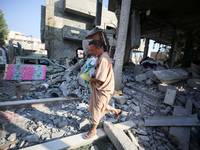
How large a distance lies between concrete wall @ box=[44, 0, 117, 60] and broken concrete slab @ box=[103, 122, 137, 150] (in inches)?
539

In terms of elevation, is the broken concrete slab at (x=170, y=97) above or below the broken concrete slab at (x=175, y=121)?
above

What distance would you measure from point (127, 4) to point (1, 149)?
5266 mm

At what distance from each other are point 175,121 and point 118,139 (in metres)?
1.42

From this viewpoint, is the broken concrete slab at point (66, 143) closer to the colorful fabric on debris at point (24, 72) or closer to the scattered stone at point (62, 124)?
the scattered stone at point (62, 124)

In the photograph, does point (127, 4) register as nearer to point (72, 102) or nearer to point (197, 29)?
point (72, 102)

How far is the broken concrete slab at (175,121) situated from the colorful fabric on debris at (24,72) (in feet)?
22.1

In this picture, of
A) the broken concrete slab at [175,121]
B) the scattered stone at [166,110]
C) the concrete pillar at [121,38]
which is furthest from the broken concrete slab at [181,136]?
the concrete pillar at [121,38]

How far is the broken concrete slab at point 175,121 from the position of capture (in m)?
2.10

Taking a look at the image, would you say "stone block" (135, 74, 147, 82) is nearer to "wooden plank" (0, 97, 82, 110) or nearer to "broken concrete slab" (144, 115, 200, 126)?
"broken concrete slab" (144, 115, 200, 126)

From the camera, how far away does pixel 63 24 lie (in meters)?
14.4

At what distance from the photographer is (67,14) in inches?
568

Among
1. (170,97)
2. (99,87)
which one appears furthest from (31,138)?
(170,97)

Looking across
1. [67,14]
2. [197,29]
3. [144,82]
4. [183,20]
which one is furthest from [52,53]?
[197,29]

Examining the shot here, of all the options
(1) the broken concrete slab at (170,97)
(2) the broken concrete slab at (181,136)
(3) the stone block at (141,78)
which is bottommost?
(2) the broken concrete slab at (181,136)
